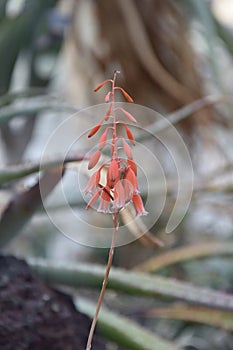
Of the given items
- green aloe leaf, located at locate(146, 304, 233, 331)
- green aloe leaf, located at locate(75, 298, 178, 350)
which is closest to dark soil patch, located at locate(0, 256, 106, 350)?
green aloe leaf, located at locate(75, 298, 178, 350)

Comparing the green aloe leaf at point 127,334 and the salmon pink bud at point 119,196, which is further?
the green aloe leaf at point 127,334

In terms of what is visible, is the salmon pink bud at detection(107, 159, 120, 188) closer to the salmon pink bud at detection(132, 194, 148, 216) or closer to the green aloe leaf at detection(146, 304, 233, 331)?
the salmon pink bud at detection(132, 194, 148, 216)

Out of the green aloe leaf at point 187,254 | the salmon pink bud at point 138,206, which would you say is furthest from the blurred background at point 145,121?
the salmon pink bud at point 138,206

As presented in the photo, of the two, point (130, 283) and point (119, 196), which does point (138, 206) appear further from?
point (130, 283)

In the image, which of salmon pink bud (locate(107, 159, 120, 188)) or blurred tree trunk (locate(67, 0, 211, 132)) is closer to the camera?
salmon pink bud (locate(107, 159, 120, 188))

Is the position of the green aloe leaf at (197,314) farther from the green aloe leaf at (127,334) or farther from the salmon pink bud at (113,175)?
the salmon pink bud at (113,175)

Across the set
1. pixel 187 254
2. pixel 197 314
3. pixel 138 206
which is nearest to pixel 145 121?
pixel 187 254
